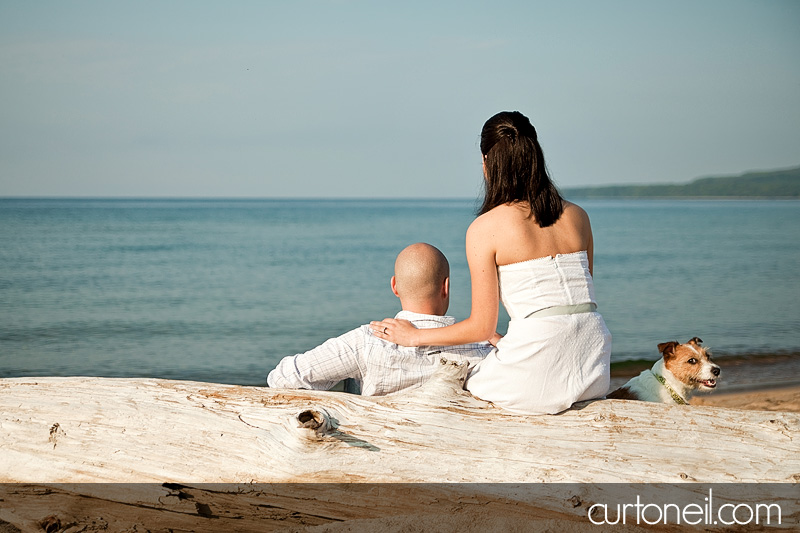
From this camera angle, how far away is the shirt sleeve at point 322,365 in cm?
352

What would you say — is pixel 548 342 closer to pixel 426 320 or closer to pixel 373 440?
pixel 426 320

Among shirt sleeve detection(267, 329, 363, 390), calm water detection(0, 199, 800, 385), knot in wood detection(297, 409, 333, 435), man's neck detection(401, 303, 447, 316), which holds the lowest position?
calm water detection(0, 199, 800, 385)

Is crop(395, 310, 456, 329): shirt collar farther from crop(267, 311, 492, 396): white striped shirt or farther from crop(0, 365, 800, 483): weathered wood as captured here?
crop(0, 365, 800, 483): weathered wood

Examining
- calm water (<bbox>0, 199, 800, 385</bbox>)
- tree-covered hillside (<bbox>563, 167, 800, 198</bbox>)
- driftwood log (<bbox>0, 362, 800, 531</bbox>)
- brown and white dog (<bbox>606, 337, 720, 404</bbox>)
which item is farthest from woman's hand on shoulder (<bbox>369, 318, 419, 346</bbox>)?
tree-covered hillside (<bbox>563, 167, 800, 198</bbox>)

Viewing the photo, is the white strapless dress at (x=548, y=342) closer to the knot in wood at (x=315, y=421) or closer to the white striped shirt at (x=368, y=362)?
the white striped shirt at (x=368, y=362)

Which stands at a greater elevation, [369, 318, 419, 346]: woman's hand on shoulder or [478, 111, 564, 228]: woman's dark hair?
[478, 111, 564, 228]: woman's dark hair

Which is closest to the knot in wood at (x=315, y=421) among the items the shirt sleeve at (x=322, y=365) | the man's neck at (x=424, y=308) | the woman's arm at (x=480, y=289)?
the shirt sleeve at (x=322, y=365)

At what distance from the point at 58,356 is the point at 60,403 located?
7.64m

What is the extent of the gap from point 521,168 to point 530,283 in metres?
0.58

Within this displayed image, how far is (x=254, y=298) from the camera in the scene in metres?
16.3

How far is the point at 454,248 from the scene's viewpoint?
1275 inches

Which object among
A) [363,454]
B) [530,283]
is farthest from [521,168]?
[363,454]

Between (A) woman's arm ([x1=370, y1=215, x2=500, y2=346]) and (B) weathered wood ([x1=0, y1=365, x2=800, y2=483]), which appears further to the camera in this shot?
(A) woman's arm ([x1=370, y1=215, x2=500, y2=346])

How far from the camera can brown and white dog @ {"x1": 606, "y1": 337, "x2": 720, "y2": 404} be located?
401 cm
